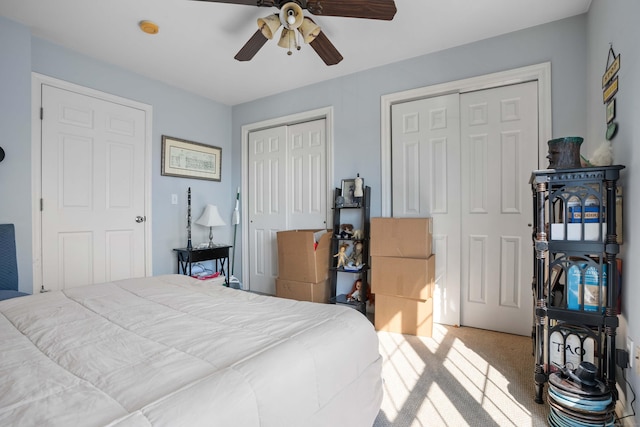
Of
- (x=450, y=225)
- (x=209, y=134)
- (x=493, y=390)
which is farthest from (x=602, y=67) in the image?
(x=209, y=134)

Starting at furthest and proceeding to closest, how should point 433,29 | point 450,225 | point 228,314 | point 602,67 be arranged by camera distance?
point 450,225 → point 433,29 → point 602,67 → point 228,314

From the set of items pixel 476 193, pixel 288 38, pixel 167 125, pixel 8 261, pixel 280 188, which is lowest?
pixel 8 261

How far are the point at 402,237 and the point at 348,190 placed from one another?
85 cm

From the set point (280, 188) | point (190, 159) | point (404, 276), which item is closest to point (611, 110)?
point (404, 276)

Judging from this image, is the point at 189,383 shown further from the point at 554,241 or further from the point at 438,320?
the point at 438,320

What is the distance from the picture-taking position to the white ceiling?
227 centimetres

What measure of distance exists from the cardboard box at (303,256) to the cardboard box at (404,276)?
63 centimetres

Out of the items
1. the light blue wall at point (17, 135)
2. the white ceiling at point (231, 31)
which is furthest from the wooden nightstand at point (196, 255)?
the white ceiling at point (231, 31)

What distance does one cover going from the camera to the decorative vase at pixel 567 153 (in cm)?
168

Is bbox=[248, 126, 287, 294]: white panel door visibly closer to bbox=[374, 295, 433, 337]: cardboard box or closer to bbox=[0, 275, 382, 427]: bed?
bbox=[374, 295, 433, 337]: cardboard box

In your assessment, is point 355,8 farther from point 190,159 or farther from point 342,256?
point 190,159

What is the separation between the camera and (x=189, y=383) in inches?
31.3

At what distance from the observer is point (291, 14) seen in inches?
71.8

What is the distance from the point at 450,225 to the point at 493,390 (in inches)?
55.5
